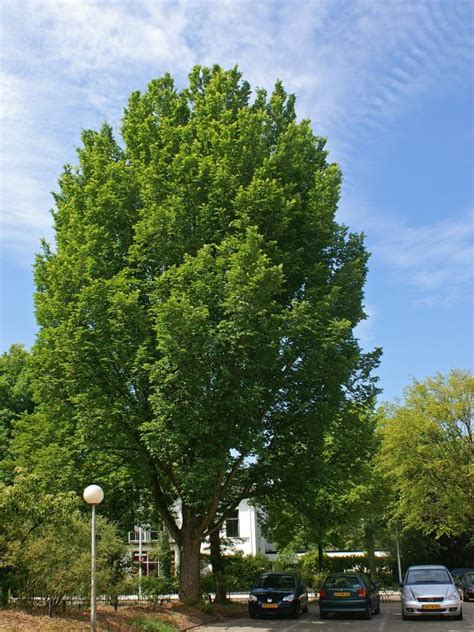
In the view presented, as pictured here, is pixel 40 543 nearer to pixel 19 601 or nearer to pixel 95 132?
pixel 19 601

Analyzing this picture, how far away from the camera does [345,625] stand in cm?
1811

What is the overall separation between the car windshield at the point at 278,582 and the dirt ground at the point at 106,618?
172 cm

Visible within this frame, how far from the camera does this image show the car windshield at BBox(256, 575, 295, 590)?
2108 centimetres

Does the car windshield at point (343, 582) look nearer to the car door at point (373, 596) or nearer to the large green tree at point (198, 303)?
the car door at point (373, 596)

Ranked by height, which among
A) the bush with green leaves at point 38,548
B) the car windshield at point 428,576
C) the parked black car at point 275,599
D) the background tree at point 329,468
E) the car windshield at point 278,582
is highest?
the background tree at point 329,468

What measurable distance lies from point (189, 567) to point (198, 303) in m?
8.76

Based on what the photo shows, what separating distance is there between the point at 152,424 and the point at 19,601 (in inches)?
198

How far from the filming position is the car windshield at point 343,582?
66.7 ft

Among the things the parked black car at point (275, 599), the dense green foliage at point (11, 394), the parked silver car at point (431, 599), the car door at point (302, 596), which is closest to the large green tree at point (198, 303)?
the parked black car at point (275, 599)

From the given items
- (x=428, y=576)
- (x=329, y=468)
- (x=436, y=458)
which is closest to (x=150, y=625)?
(x=329, y=468)

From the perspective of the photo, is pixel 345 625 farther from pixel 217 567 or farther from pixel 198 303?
pixel 198 303

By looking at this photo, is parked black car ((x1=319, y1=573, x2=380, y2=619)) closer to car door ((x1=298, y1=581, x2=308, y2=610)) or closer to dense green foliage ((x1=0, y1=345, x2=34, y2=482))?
car door ((x1=298, y1=581, x2=308, y2=610))

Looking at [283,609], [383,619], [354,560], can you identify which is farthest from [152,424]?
[354,560]

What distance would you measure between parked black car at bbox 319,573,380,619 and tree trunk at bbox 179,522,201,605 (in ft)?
13.4
